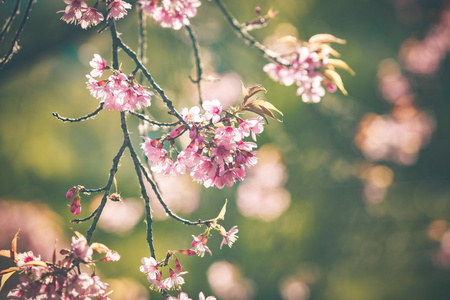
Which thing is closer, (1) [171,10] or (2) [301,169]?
(1) [171,10]

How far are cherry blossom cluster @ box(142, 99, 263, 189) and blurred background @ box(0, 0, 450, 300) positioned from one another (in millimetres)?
1921

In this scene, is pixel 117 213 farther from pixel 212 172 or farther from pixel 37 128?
pixel 212 172

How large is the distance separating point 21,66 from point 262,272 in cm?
271

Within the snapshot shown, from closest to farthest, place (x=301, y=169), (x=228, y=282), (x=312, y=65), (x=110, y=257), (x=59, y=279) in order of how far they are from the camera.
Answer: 1. (x=59, y=279)
2. (x=110, y=257)
3. (x=312, y=65)
4. (x=228, y=282)
5. (x=301, y=169)

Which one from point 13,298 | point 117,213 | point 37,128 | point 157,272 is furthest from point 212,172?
point 37,128

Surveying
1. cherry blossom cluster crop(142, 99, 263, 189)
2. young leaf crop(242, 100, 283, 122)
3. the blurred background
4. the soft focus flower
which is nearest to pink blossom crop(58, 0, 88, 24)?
cherry blossom cluster crop(142, 99, 263, 189)

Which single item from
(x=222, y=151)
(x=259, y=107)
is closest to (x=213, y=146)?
(x=222, y=151)

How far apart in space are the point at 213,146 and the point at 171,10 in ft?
1.16

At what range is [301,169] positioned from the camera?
A: 10.4 ft

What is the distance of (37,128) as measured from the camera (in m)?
3.44

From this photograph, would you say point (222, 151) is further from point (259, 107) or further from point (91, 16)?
point (91, 16)

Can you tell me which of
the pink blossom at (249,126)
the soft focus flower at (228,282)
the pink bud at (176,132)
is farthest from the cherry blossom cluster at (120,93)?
the soft focus flower at (228,282)

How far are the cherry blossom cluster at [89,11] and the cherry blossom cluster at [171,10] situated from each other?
1.9 inches

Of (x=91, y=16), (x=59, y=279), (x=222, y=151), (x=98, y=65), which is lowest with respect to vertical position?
(x=59, y=279)
